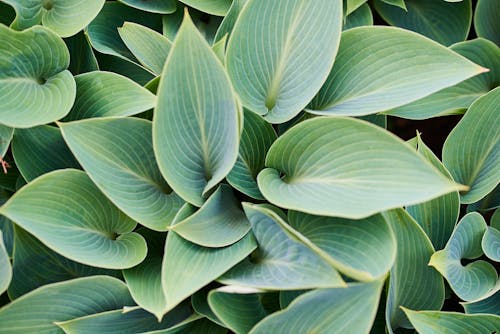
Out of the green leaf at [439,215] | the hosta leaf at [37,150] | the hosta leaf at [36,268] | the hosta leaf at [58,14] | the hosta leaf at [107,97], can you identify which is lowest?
the green leaf at [439,215]

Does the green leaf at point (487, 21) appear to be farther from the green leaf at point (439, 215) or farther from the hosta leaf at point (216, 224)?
the hosta leaf at point (216, 224)

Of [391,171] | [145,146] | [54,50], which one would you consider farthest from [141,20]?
[391,171]

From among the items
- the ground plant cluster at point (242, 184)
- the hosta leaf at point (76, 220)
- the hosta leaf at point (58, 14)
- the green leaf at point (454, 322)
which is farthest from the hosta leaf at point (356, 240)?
the hosta leaf at point (58, 14)

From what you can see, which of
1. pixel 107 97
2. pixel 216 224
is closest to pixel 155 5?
pixel 107 97

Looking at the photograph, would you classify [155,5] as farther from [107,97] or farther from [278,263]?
[278,263]

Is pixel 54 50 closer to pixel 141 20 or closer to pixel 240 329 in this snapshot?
pixel 141 20

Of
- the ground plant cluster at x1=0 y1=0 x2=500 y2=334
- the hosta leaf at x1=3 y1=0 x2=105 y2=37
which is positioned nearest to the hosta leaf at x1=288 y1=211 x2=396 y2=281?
the ground plant cluster at x1=0 y1=0 x2=500 y2=334
